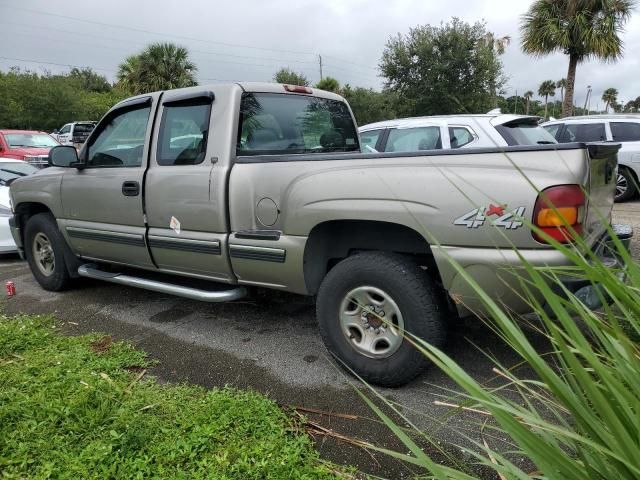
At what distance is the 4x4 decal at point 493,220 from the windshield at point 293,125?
1731 mm

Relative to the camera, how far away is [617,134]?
9.80 m

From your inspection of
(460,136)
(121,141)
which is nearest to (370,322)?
(121,141)

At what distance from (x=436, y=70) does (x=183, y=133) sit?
1803 cm

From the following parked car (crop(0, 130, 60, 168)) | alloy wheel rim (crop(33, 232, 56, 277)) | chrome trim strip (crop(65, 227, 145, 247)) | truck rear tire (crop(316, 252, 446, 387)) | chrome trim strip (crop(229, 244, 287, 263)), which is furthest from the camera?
Answer: parked car (crop(0, 130, 60, 168))

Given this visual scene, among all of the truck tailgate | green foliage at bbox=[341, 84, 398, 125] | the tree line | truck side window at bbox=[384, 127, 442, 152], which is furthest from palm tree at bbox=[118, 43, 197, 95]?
the truck tailgate

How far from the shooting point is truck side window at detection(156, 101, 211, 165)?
354 centimetres

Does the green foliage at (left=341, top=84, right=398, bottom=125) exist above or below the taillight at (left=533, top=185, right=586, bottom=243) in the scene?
above

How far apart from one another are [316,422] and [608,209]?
227 centimetres

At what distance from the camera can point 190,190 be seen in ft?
11.3

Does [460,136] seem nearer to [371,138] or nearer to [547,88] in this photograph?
[371,138]

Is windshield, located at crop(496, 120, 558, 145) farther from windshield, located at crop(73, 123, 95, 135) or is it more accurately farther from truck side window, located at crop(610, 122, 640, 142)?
windshield, located at crop(73, 123, 95, 135)

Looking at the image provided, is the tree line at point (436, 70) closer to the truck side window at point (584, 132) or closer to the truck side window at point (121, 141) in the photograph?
the truck side window at point (584, 132)

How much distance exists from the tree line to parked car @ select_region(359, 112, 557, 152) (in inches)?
34.9

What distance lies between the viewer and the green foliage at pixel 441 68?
1966 centimetres
